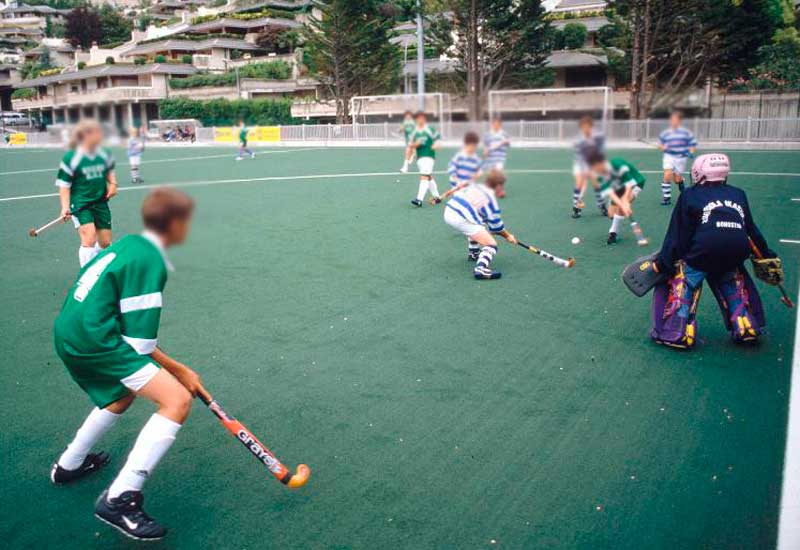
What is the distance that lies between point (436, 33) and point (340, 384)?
3460 millimetres

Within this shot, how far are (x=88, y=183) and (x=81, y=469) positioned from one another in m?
2.82

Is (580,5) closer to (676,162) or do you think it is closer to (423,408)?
(676,162)

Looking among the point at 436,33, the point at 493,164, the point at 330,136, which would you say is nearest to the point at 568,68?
the point at 436,33

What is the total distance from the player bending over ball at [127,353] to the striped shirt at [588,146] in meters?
2.48

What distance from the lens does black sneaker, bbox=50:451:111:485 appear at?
4309 millimetres

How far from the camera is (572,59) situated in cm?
303

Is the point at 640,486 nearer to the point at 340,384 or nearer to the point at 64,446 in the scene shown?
the point at 340,384

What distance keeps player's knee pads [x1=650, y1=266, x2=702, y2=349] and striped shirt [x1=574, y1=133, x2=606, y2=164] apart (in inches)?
205

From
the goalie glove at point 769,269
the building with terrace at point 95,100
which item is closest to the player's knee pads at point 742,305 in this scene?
the goalie glove at point 769,269

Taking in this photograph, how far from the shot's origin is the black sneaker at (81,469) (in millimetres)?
4309

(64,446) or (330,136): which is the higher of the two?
(330,136)

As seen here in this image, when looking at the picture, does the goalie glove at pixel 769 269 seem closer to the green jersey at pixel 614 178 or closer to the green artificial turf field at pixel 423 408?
the green artificial turf field at pixel 423 408

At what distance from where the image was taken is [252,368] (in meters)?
6.21

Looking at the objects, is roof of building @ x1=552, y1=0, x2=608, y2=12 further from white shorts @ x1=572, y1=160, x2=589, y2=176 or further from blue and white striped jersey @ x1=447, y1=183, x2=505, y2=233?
blue and white striped jersey @ x1=447, y1=183, x2=505, y2=233
